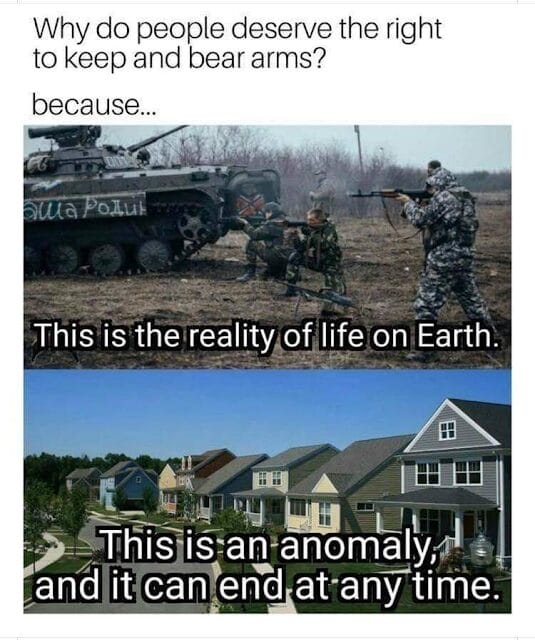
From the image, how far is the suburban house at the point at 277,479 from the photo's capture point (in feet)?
38.2

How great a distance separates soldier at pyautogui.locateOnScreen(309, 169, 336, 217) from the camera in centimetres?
1220

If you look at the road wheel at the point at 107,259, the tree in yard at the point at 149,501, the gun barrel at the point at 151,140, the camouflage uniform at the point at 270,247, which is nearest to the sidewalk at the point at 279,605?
the tree in yard at the point at 149,501

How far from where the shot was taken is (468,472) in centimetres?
1184

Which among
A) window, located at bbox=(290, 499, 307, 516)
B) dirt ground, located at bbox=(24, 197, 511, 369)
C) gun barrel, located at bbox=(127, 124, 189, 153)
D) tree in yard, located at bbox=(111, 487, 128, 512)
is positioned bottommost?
window, located at bbox=(290, 499, 307, 516)

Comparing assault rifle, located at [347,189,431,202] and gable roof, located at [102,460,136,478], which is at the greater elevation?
assault rifle, located at [347,189,431,202]

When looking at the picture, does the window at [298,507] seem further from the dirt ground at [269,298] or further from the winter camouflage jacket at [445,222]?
the winter camouflage jacket at [445,222]

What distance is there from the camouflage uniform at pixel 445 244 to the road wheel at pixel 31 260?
485 cm

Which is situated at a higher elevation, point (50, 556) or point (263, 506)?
point (263, 506)

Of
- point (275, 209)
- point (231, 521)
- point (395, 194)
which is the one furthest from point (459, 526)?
point (275, 209)

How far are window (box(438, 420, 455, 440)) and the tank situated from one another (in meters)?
3.59

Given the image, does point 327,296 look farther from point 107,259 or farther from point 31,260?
point 31,260

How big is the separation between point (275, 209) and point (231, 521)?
158 inches

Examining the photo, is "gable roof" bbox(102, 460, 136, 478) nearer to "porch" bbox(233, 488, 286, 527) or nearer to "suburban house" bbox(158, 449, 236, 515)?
"suburban house" bbox(158, 449, 236, 515)

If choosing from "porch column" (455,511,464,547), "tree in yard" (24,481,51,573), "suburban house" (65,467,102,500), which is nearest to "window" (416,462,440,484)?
"porch column" (455,511,464,547)
